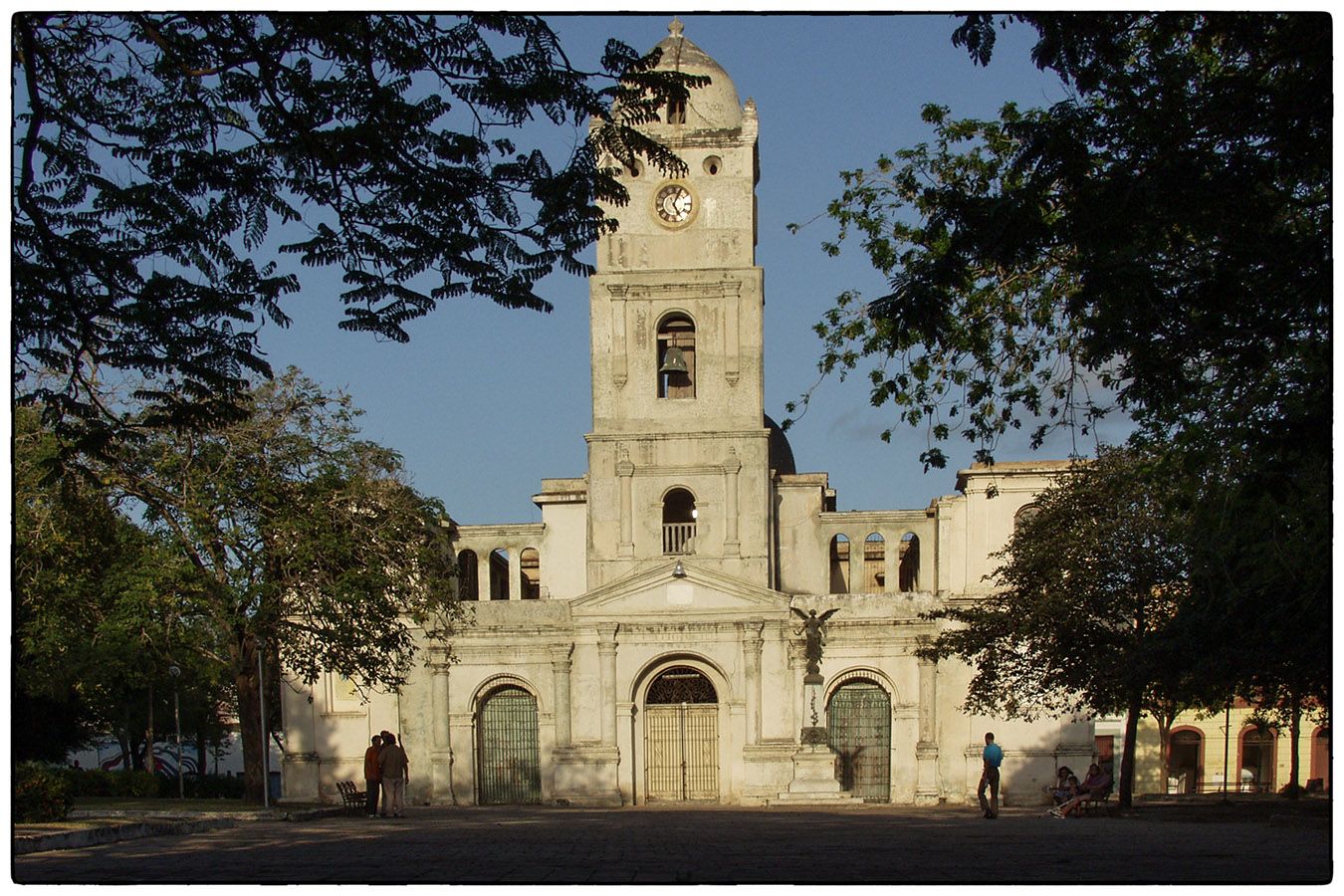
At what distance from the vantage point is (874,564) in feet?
159

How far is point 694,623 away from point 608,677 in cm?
230

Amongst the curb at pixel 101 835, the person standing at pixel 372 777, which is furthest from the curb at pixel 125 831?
the person standing at pixel 372 777

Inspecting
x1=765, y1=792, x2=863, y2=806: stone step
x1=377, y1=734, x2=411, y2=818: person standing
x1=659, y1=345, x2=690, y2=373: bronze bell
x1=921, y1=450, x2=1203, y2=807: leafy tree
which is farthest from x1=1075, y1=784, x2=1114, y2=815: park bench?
x1=659, y1=345, x2=690, y2=373: bronze bell

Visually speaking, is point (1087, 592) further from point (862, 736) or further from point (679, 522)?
point (679, 522)

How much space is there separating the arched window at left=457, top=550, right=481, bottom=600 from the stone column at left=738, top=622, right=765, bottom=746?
25.2 feet

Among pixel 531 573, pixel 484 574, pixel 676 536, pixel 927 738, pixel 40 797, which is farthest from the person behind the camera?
pixel 531 573

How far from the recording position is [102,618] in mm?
32719

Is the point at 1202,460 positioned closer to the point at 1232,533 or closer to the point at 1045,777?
the point at 1232,533

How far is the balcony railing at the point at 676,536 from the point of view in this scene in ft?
144

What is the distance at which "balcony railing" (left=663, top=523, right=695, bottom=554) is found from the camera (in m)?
43.8

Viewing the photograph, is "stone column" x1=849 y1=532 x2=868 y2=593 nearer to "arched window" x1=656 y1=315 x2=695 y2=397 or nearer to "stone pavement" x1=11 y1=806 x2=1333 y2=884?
"arched window" x1=656 y1=315 x2=695 y2=397

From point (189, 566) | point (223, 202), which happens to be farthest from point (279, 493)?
point (223, 202)

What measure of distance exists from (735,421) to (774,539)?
3614 millimetres

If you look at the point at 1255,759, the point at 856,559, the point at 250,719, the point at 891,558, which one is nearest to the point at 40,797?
the point at 250,719
